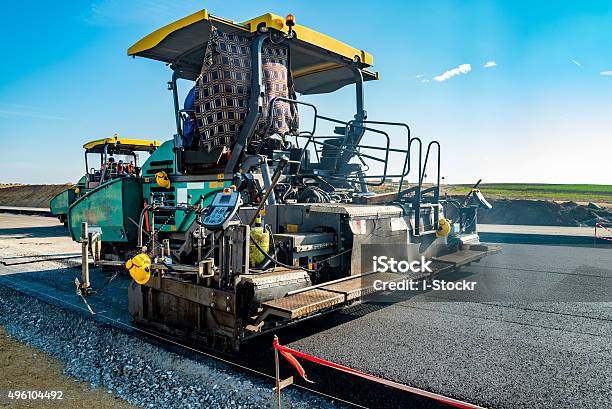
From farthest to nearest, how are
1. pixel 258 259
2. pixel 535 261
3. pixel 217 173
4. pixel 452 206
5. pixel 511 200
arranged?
pixel 511 200 < pixel 535 261 < pixel 452 206 < pixel 217 173 < pixel 258 259

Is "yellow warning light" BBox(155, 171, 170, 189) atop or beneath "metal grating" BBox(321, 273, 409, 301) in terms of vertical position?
atop

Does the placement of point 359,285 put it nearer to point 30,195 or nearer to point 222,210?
point 222,210

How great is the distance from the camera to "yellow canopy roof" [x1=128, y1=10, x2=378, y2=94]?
17.5 feet

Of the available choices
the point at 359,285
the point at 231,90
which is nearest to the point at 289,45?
the point at 231,90

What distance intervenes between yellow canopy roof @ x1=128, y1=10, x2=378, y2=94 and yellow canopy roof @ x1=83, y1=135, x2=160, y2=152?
7556mm

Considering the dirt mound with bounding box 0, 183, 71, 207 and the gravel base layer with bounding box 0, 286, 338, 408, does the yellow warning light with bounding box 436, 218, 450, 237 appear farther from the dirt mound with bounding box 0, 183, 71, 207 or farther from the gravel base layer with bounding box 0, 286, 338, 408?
the dirt mound with bounding box 0, 183, 71, 207

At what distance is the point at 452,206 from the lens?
27.5ft

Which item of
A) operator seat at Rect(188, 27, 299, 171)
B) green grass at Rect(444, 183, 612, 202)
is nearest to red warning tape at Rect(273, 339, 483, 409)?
operator seat at Rect(188, 27, 299, 171)

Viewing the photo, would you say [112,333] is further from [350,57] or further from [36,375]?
[350,57]

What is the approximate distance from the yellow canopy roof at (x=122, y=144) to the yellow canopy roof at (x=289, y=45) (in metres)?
7.56

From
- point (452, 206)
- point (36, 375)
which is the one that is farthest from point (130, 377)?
point (452, 206)

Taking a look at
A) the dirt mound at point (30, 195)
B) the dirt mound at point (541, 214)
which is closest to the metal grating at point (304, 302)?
the dirt mound at point (541, 214)

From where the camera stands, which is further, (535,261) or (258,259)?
(535,261)

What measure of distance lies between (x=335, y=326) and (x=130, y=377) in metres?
2.09
